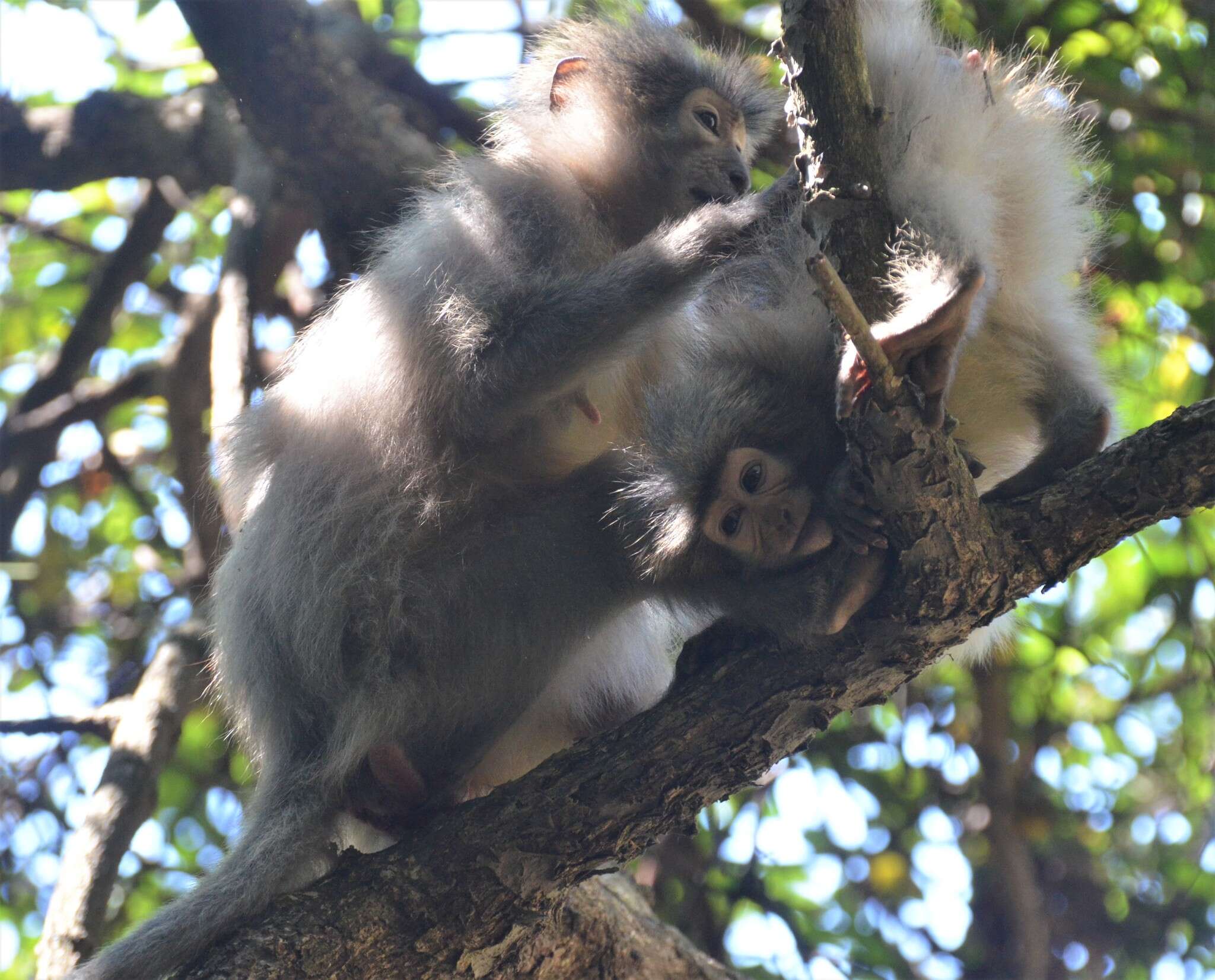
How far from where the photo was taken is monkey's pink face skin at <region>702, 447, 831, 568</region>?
278 centimetres

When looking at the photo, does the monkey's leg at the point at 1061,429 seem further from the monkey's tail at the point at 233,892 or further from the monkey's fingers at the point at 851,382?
the monkey's tail at the point at 233,892

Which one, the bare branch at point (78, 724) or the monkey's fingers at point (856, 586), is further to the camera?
the bare branch at point (78, 724)

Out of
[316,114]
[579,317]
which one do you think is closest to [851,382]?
[579,317]

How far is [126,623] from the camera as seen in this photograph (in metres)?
5.71

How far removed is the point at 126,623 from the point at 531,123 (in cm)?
320

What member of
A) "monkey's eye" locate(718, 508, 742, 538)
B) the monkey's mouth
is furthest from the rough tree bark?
the monkey's mouth

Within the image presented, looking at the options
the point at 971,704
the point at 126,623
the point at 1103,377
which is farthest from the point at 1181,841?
the point at 126,623

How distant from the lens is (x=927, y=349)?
2.40 meters

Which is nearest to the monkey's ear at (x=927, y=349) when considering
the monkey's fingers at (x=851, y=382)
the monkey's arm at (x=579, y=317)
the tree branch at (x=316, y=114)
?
the monkey's fingers at (x=851, y=382)

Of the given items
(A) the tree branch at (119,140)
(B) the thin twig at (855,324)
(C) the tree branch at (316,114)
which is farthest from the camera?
(A) the tree branch at (119,140)

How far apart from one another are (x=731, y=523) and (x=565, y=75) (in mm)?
2109

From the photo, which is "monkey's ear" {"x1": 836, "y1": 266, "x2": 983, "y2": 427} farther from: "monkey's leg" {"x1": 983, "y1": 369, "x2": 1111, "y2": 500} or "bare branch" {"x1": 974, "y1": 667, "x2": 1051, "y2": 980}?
"bare branch" {"x1": 974, "y1": 667, "x2": 1051, "y2": 980}

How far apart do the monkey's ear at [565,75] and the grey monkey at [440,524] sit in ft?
1.96

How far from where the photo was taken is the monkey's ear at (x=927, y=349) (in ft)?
7.66
